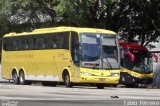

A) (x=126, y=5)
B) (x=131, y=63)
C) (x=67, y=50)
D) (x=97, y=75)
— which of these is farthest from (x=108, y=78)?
(x=126, y=5)

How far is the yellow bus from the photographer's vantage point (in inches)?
1154

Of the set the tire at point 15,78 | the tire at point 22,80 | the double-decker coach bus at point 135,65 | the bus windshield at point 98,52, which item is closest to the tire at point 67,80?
the bus windshield at point 98,52

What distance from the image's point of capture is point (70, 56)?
30.2 meters

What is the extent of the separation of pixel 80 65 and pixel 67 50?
1.60 metres

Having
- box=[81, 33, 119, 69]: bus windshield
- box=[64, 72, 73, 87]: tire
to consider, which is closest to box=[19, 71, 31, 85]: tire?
box=[64, 72, 73, 87]: tire

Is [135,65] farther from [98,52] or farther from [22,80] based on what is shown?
[98,52]

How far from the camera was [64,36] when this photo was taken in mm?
30938

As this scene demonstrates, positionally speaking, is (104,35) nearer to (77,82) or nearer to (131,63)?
(77,82)

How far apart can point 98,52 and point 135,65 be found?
890 cm

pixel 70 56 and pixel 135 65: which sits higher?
pixel 70 56

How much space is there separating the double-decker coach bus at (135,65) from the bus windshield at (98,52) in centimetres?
725

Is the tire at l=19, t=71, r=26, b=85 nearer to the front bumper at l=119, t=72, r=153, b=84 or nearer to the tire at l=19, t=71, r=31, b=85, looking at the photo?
the tire at l=19, t=71, r=31, b=85

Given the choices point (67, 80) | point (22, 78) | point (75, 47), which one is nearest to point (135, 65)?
point (22, 78)

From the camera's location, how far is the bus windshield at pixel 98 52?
2928cm
